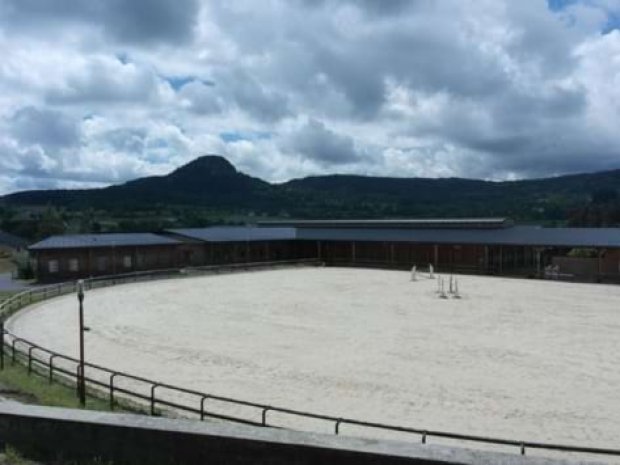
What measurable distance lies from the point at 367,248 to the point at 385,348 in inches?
1375

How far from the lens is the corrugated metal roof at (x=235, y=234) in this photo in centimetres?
5494

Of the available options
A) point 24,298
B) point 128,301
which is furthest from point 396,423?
point 24,298

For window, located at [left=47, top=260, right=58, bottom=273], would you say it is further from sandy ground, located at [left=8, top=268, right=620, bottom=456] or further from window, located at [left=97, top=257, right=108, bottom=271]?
sandy ground, located at [left=8, top=268, right=620, bottom=456]

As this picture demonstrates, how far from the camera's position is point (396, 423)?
42.5ft

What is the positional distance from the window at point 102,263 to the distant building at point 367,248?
0.24 ft

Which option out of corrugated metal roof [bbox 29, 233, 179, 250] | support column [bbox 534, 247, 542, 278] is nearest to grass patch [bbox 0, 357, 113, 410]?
corrugated metal roof [bbox 29, 233, 179, 250]

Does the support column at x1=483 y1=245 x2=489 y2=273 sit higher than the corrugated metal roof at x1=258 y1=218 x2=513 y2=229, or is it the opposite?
the corrugated metal roof at x1=258 y1=218 x2=513 y2=229

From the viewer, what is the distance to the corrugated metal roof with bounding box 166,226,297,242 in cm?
5494

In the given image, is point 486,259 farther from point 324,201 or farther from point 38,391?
point 324,201

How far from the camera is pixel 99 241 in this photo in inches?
1869

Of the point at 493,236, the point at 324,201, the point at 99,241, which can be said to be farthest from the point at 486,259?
the point at 324,201

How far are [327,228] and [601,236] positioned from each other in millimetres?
27470

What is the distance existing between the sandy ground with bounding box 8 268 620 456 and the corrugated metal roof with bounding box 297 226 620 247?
21.7ft

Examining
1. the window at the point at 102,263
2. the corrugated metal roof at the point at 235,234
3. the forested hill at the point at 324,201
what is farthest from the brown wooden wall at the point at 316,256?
the forested hill at the point at 324,201
